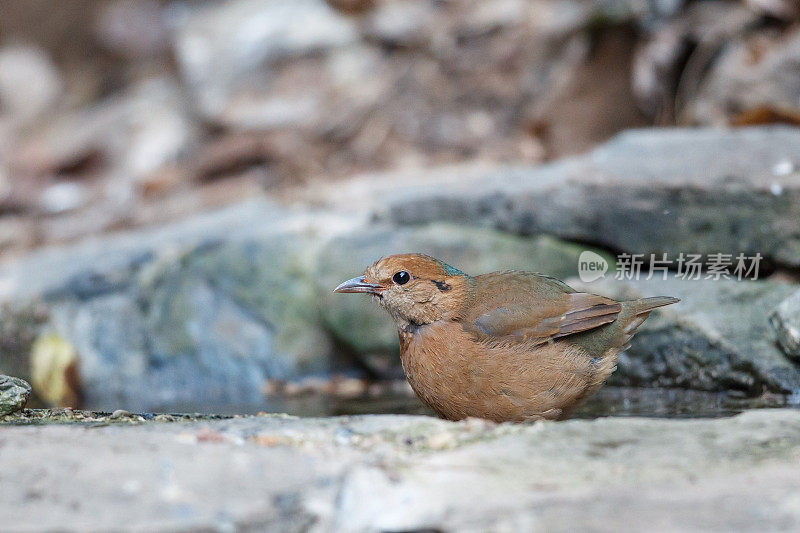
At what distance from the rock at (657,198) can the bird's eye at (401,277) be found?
1.70 m

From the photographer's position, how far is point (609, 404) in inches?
152

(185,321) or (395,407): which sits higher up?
(185,321)

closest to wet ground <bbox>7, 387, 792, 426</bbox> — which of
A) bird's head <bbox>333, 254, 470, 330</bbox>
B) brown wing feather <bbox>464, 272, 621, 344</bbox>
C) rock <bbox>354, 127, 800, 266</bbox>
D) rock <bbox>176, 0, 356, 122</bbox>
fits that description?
brown wing feather <bbox>464, 272, 621, 344</bbox>

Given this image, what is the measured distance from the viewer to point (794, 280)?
4.17 m

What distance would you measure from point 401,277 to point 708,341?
1517 millimetres

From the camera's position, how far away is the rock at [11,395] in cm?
273

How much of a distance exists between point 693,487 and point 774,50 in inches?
208

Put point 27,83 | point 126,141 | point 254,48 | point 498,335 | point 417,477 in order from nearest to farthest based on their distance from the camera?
point 417,477, point 498,335, point 254,48, point 126,141, point 27,83

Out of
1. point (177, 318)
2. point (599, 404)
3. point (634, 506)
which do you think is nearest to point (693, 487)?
point (634, 506)

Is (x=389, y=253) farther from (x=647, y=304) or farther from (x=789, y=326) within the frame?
(x=789, y=326)

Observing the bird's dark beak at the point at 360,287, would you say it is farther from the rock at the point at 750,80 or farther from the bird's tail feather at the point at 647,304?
the rock at the point at 750,80

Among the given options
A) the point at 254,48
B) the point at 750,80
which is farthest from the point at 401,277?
the point at 254,48

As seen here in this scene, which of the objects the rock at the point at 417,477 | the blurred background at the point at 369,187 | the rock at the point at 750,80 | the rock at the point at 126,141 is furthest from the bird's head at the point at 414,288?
the rock at the point at 126,141

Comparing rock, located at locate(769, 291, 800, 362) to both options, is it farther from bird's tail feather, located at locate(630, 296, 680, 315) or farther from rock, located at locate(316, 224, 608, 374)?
rock, located at locate(316, 224, 608, 374)
